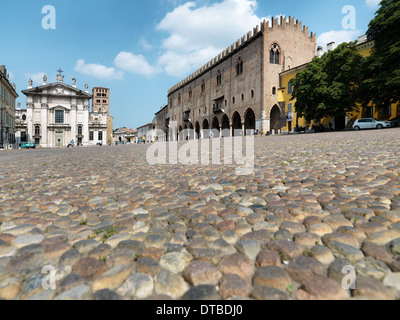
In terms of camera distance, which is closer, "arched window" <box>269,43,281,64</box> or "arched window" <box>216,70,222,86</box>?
"arched window" <box>269,43,281,64</box>

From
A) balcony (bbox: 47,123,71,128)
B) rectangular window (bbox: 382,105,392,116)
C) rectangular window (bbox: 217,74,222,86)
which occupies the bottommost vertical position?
rectangular window (bbox: 382,105,392,116)

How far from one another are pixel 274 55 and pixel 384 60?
1517 cm

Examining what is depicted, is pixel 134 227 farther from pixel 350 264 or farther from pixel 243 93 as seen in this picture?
pixel 243 93

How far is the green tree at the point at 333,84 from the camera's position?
77.7 ft

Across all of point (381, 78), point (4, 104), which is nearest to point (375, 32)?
point (381, 78)

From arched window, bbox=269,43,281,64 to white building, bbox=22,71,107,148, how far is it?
40913 millimetres

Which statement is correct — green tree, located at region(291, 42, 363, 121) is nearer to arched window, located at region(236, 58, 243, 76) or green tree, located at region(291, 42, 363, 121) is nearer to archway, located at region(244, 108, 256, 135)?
archway, located at region(244, 108, 256, 135)

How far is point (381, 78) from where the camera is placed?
2028cm

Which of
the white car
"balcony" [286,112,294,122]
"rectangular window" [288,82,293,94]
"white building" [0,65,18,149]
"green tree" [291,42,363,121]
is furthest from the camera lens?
"white building" [0,65,18,149]

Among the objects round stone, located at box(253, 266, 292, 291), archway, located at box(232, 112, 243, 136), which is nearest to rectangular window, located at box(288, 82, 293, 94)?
archway, located at box(232, 112, 243, 136)

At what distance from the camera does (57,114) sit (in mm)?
51438

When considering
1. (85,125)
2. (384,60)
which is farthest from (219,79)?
(85,125)

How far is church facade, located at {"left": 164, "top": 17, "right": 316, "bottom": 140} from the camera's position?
32.8 meters

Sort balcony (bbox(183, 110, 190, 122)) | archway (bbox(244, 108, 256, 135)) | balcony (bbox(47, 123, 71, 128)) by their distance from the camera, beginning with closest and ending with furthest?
archway (bbox(244, 108, 256, 135)) → balcony (bbox(47, 123, 71, 128)) → balcony (bbox(183, 110, 190, 122))
